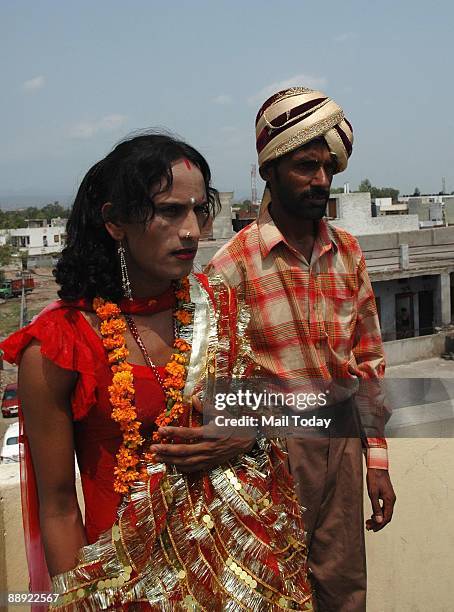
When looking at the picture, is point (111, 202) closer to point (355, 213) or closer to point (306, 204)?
point (306, 204)

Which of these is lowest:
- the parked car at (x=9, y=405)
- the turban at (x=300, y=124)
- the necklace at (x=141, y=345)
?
the parked car at (x=9, y=405)

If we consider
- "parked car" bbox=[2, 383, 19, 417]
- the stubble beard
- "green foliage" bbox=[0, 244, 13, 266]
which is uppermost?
"green foliage" bbox=[0, 244, 13, 266]

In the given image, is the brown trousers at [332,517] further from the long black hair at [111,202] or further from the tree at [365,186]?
the tree at [365,186]

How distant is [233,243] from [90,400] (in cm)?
83

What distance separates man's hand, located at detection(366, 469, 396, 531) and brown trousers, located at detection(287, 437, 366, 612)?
4 centimetres

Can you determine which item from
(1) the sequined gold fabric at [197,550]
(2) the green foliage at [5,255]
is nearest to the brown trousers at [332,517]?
(1) the sequined gold fabric at [197,550]

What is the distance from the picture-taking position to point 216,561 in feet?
4.88

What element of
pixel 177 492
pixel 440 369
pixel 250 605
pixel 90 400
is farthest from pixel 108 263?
pixel 440 369

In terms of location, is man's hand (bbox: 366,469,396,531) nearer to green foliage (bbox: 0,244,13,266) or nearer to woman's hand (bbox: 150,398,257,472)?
woman's hand (bbox: 150,398,257,472)

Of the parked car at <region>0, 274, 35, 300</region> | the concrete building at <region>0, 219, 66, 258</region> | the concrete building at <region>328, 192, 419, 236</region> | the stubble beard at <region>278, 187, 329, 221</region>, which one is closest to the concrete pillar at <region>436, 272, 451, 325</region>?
the concrete building at <region>328, 192, 419, 236</region>

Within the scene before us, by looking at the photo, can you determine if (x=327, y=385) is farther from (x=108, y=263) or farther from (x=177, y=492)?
(x=108, y=263)

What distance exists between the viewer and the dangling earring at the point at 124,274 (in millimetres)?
1554

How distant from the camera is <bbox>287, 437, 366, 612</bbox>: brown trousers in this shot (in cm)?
194

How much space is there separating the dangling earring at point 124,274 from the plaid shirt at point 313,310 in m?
0.46
